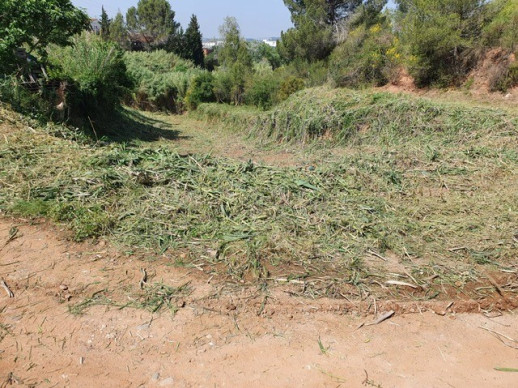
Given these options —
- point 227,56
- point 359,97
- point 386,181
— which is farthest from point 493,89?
point 227,56

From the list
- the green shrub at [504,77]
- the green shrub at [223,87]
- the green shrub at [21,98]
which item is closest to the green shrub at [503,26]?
the green shrub at [504,77]

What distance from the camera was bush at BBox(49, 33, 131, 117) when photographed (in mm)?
10087

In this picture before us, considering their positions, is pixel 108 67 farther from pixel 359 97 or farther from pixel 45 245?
pixel 45 245

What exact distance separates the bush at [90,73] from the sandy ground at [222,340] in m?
7.79

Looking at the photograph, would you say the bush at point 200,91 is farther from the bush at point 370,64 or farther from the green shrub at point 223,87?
the bush at point 370,64

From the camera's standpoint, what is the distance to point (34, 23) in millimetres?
7391

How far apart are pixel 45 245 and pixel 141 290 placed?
1.18 m

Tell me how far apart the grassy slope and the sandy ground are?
0.33 m

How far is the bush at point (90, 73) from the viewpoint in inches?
397

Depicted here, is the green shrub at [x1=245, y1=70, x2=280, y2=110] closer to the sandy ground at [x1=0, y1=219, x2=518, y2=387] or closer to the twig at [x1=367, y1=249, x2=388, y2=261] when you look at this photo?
the twig at [x1=367, y1=249, x2=388, y2=261]

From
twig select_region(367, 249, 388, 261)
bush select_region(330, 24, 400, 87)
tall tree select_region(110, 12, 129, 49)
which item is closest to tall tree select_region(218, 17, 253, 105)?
bush select_region(330, 24, 400, 87)

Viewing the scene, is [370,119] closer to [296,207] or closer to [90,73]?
[296,207]

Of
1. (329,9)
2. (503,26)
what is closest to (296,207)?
(503,26)

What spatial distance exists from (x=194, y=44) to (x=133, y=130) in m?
24.0
